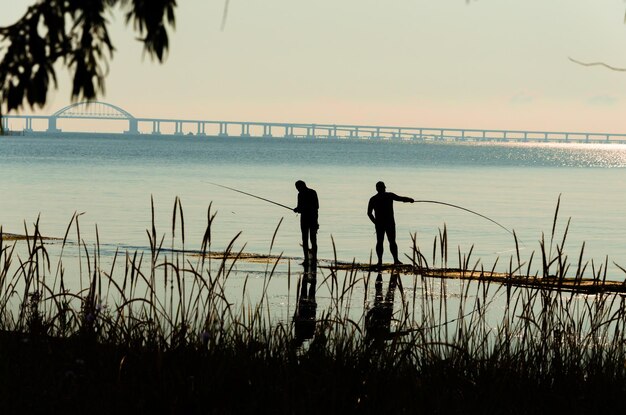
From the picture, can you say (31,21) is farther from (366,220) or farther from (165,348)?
(366,220)

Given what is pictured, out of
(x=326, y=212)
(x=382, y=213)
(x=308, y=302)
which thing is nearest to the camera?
(x=308, y=302)

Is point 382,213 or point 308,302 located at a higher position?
point 382,213

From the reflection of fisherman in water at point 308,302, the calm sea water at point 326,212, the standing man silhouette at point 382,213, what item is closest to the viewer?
the reflection of fisherman in water at point 308,302

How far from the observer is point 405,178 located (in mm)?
99125

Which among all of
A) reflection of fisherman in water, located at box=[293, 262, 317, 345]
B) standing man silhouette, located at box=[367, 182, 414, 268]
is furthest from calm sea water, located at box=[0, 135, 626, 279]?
standing man silhouette, located at box=[367, 182, 414, 268]

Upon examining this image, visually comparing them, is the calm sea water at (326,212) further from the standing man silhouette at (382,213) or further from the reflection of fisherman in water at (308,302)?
the standing man silhouette at (382,213)

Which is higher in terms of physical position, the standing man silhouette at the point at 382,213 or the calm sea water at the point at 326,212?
the standing man silhouette at the point at 382,213

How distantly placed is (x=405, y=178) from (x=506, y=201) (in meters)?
36.3

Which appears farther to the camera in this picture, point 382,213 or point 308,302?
point 382,213

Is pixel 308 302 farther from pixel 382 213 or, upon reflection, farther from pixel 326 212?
pixel 326 212

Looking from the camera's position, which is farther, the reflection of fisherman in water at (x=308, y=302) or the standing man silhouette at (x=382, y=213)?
the standing man silhouette at (x=382, y=213)

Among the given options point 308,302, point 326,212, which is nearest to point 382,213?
point 308,302

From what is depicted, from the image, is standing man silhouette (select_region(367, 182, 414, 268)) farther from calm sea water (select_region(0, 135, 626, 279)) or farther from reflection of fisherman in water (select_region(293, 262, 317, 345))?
calm sea water (select_region(0, 135, 626, 279))

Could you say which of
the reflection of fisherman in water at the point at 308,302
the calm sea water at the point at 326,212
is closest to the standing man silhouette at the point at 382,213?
the reflection of fisherman in water at the point at 308,302
